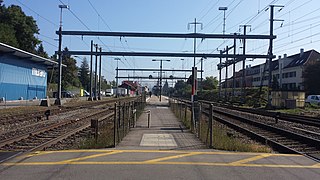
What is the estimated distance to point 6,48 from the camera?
155 feet

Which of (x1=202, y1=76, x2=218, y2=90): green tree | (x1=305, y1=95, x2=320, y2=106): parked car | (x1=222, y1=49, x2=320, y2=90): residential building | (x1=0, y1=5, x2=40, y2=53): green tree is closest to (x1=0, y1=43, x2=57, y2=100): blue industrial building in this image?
(x1=0, y1=5, x2=40, y2=53): green tree

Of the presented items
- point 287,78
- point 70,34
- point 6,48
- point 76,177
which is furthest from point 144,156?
point 287,78

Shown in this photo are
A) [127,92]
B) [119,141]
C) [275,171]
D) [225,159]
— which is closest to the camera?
[275,171]

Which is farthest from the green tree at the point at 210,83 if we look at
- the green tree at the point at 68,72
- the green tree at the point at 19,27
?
the green tree at the point at 19,27

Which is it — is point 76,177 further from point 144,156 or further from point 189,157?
point 189,157

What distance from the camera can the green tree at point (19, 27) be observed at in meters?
84.1

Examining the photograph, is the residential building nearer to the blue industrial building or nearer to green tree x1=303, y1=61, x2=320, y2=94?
green tree x1=303, y1=61, x2=320, y2=94

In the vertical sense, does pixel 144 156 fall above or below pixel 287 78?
below

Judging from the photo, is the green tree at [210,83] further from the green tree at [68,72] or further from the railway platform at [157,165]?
the railway platform at [157,165]

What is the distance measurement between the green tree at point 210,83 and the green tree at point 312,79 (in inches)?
2372

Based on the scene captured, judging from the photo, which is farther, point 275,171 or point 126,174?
point 275,171

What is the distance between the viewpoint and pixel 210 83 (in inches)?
5684

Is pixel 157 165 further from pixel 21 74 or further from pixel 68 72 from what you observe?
pixel 68 72

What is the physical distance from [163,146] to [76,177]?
5.55 metres
